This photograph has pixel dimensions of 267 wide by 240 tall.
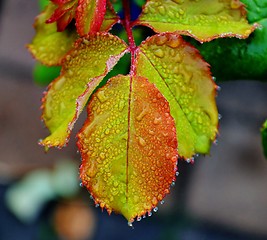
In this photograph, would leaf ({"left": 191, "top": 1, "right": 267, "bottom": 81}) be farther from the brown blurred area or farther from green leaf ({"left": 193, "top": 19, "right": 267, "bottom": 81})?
the brown blurred area

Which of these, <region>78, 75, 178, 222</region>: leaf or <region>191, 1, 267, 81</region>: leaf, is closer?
<region>78, 75, 178, 222</region>: leaf

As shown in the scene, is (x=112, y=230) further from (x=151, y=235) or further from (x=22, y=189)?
(x=22, y=189)

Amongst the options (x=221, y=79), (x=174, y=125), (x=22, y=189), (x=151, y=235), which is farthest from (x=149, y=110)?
(x=22, y=189)

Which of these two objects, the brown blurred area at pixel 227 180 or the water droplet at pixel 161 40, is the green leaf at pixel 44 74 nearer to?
the water droplet at pixel 161 40

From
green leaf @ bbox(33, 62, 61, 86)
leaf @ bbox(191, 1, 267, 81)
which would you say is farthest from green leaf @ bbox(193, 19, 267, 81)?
green leaf @ bbox(33, 62, 61, 86)

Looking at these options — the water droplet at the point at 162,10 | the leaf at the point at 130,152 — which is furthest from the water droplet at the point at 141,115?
the water droplet at the point at 162,10

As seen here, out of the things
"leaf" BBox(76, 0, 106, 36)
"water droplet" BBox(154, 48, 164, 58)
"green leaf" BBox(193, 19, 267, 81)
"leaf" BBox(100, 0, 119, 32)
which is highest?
"leaf" BBox(76, 0, 106, 36)
